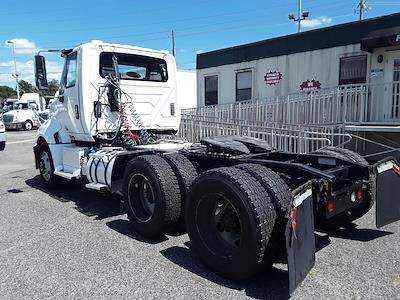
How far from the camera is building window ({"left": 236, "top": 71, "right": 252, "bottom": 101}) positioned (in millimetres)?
14820

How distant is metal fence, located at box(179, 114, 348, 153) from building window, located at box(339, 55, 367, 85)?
8.91ft

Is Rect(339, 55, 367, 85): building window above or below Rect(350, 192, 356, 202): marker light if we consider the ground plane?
above

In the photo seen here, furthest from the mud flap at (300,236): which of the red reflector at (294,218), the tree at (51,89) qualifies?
A: the tree at (51,89)

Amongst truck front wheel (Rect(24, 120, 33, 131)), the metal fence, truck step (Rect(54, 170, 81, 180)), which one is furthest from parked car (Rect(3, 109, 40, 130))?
truck step (Rect(54, 170, 81, 180))

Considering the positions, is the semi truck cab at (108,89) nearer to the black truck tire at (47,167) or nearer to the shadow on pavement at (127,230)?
the black truck tire at (47,167)

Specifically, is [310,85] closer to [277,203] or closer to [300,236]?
[277,203]

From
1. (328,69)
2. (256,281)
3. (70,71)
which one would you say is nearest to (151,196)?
(256,281)

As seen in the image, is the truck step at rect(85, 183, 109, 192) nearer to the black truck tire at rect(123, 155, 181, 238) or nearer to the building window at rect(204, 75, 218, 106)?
the black truck tire at rect(123, 155, 181, 238)

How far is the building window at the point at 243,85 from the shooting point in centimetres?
1482

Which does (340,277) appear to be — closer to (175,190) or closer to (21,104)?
(175,190)

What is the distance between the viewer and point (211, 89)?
16391 mm

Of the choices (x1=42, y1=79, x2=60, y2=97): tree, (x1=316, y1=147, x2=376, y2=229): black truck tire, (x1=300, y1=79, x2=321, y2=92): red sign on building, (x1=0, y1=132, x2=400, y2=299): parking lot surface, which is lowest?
(x1=0, y1=132, x2=400, y2=299): parking lot surface

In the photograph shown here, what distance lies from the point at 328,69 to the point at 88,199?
8.88m

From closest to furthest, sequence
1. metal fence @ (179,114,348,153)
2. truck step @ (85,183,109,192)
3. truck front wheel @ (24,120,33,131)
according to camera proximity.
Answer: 1. truck step @ (85,183,109,192)
2. metal fence @ (179,114,348,153)
3. truck front wheel @ (24,120,33,131)
